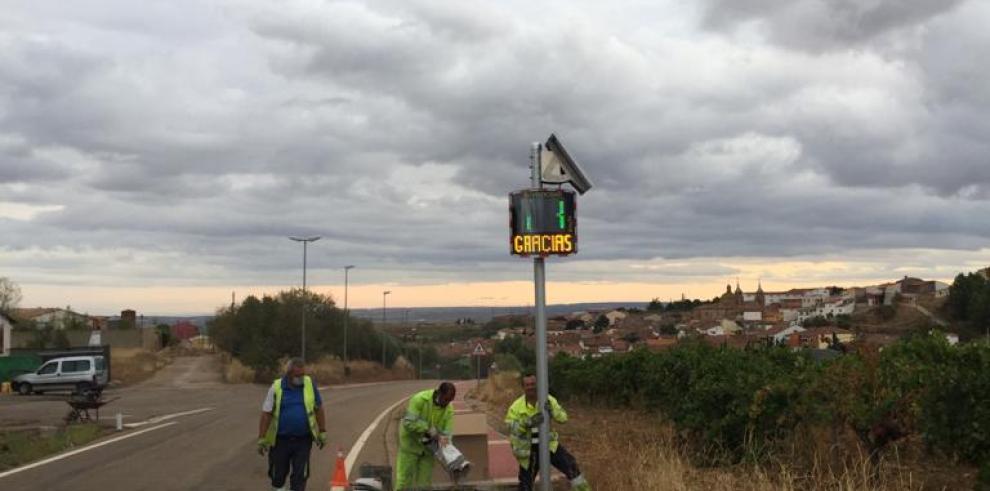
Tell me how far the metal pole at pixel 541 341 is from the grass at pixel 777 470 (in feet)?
2.99

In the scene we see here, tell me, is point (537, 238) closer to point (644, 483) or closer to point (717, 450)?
point (644, 483)

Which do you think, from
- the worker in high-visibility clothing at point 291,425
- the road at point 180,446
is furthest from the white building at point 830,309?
the worker in high-visibility clothing at point 291,425

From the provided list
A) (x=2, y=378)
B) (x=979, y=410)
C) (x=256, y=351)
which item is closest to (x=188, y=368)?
(x=256, y=351)

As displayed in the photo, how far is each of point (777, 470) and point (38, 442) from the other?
536 inches

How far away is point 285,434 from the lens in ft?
31.0

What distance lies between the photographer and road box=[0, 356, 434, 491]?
1330cm


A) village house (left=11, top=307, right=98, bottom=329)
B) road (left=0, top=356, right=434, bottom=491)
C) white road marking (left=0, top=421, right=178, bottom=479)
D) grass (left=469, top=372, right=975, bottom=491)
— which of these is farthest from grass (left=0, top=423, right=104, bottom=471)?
village house (left=11, top=307, right=98, bottom=329)

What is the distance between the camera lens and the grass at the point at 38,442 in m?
15.9

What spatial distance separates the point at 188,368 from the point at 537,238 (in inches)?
2373

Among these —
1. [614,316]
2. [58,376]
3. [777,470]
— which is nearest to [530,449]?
[777,470]

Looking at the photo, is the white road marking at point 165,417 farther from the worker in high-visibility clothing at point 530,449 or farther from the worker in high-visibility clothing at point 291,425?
the worker in high-visibility clothing at point 530,449

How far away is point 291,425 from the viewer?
9.44 meters

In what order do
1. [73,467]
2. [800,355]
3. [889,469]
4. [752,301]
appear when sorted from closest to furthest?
[889,469], [73,467], [800,355], [752,301]

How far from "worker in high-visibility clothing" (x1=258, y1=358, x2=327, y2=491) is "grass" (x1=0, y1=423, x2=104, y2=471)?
7.26 meters
